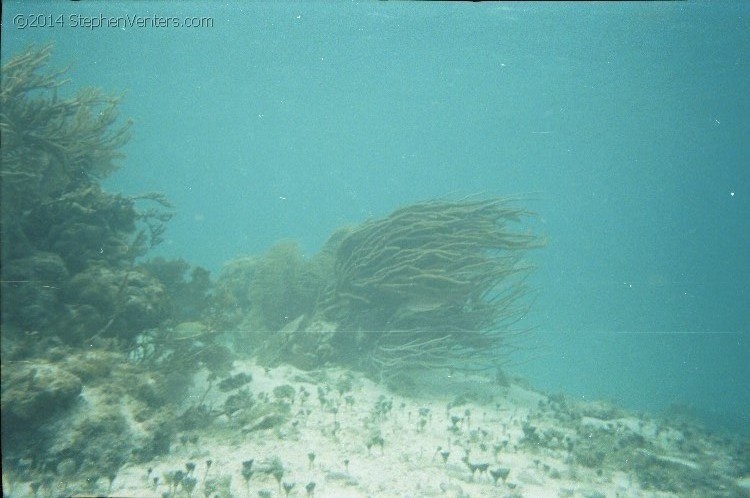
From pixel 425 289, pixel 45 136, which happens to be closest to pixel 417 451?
pixel 425 289

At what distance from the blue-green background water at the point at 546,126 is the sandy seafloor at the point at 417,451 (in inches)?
125

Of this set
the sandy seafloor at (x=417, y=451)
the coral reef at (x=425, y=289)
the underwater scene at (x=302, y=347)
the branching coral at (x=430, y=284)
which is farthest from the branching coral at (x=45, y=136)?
the branching coral at (x=430, y=284)

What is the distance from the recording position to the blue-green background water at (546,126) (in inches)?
871

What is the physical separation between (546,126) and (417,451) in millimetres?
52717

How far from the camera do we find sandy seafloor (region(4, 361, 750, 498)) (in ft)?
11.0

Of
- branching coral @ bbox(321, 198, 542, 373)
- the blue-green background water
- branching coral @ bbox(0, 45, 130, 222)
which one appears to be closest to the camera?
branching coral @ bbox(0, 45, 130, 222)

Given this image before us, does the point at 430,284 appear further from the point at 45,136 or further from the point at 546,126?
the point at 546,126

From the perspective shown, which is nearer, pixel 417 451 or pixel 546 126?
pixel 417 451

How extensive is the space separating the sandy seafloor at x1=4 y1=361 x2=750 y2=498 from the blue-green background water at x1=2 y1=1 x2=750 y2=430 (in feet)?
10.4

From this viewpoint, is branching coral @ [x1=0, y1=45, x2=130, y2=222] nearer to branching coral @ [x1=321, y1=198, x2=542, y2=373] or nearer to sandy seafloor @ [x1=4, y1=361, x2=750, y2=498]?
sandy seafloor @ [x1=4, y1=361, x2=750, y2=498]

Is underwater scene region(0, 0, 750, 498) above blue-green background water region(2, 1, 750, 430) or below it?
below

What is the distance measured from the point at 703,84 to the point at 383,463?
36.1m

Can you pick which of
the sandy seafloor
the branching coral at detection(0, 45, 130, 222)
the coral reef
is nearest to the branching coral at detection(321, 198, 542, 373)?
the coral reef

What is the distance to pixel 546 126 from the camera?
160 feet
